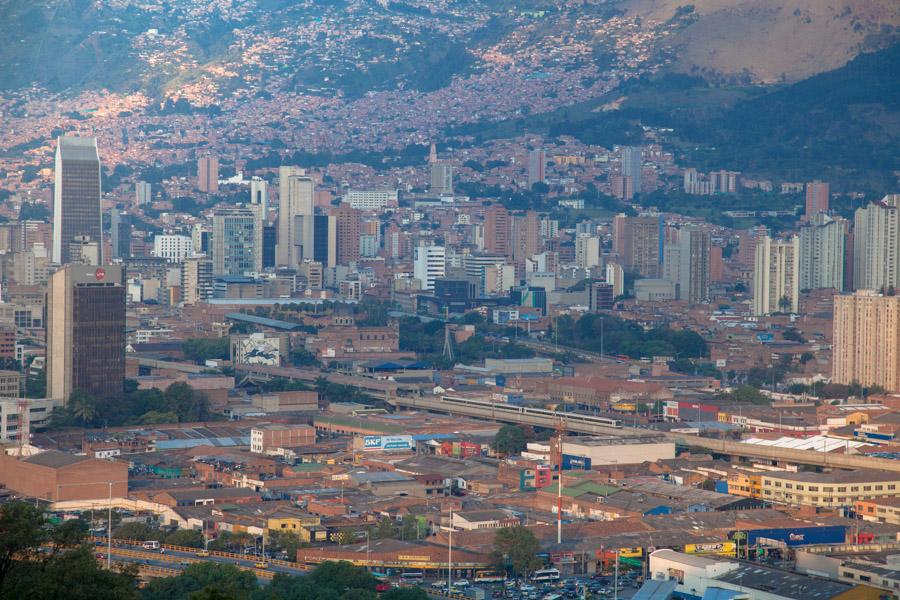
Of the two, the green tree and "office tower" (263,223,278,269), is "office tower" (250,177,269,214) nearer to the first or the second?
"office tower" (263,223,278,269)

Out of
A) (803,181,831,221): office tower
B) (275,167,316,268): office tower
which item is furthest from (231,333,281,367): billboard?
(803,181,831,221): office tower

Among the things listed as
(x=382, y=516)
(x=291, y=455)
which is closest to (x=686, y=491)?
(x=382, y=516)

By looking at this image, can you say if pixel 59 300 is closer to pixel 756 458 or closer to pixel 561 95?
pixel 756 458

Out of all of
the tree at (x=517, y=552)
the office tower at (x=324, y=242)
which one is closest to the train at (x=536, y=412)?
the tree at (x=517, y=552)

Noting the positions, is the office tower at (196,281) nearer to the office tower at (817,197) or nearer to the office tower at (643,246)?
the office tower at (643,246)

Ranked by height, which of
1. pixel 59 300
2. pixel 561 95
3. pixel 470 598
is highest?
pixel 561 95

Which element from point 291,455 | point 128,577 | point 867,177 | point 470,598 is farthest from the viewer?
point 867,177

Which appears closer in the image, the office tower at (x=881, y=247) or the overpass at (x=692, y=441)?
the overpass at (x=692, y=441)
